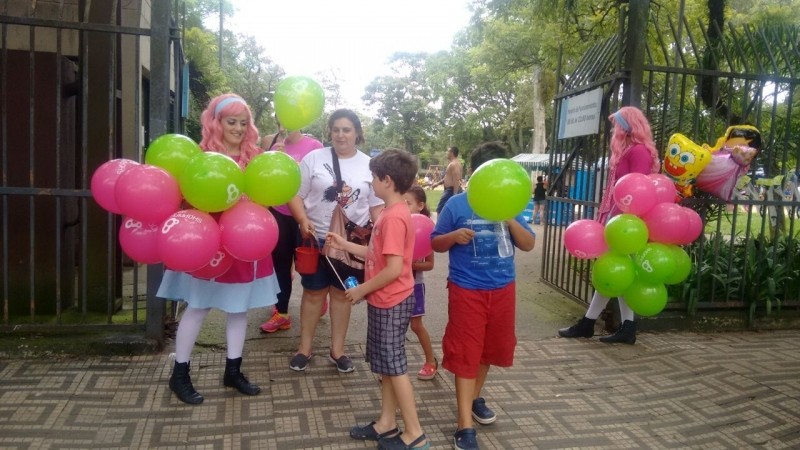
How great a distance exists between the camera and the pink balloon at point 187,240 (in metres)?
2.88

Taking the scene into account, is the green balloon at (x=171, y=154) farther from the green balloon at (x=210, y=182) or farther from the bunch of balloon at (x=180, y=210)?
the green balloon at (x=210, y=182)

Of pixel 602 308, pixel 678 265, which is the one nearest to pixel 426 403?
pixel 602 308

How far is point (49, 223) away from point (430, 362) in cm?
304

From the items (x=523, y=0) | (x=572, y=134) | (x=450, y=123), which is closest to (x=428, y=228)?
(x=572, y=134)

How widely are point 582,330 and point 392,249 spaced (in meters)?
2.63

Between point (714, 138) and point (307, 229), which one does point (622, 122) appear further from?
point (307, 229)

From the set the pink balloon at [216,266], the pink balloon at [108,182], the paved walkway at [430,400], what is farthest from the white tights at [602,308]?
the pink balloon at [108,182]

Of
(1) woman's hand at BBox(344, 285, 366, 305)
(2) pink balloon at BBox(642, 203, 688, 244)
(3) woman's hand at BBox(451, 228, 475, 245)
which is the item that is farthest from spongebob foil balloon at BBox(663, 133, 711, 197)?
(1) woman's hand at BBox(344, 285, 366, 305)

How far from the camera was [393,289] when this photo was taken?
292 centimetres

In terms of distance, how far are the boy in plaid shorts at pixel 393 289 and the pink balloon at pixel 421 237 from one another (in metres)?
0.34

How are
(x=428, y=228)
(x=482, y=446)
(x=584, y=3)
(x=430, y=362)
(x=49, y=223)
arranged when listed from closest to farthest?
(x=482, y=446), (x=428, y=228), (x=430, y=362), (x=49, y=223), (x=584, y=3)

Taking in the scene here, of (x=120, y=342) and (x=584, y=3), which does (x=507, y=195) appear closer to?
(x=120, y=342)

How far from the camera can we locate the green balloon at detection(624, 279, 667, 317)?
420 centimetres

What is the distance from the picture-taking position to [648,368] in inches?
168
